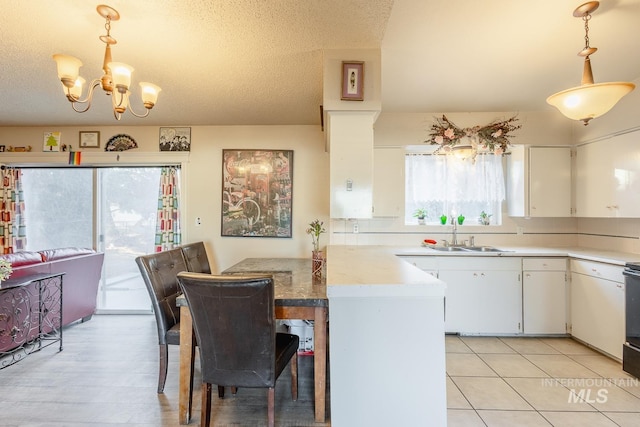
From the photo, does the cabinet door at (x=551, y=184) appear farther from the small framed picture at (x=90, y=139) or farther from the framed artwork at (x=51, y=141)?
the framed artwork at (x=51, y=141)

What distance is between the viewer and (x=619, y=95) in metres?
1.59

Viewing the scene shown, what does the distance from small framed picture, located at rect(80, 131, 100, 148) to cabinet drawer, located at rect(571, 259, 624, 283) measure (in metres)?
5.69

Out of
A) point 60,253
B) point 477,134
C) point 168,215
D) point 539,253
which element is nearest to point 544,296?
A: point 539,253

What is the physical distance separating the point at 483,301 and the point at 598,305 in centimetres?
93

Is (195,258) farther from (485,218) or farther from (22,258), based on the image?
(485,218)

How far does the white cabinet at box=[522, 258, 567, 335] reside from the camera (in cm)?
308

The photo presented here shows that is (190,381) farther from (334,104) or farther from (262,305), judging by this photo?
(334,104)

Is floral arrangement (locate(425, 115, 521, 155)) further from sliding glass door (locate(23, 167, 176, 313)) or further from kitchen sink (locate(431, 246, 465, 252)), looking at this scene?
sliding glass door (locate(23, 167, 176, 313))

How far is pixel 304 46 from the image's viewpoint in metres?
2.06

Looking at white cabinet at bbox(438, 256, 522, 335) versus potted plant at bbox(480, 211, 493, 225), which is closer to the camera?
white cabinet at bbox(438, 256, 522, 335)

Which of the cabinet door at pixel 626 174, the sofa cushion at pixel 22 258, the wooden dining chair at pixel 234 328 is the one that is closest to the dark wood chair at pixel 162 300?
the wooden dining chair at pixel 234 328

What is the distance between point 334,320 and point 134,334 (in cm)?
295

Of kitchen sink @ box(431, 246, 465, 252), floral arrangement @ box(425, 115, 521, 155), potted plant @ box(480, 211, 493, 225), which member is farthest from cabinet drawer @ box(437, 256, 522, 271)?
floral arrangement @ box(425, 115, 521, 155)

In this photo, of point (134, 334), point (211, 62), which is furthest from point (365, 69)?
point (134, 334)
